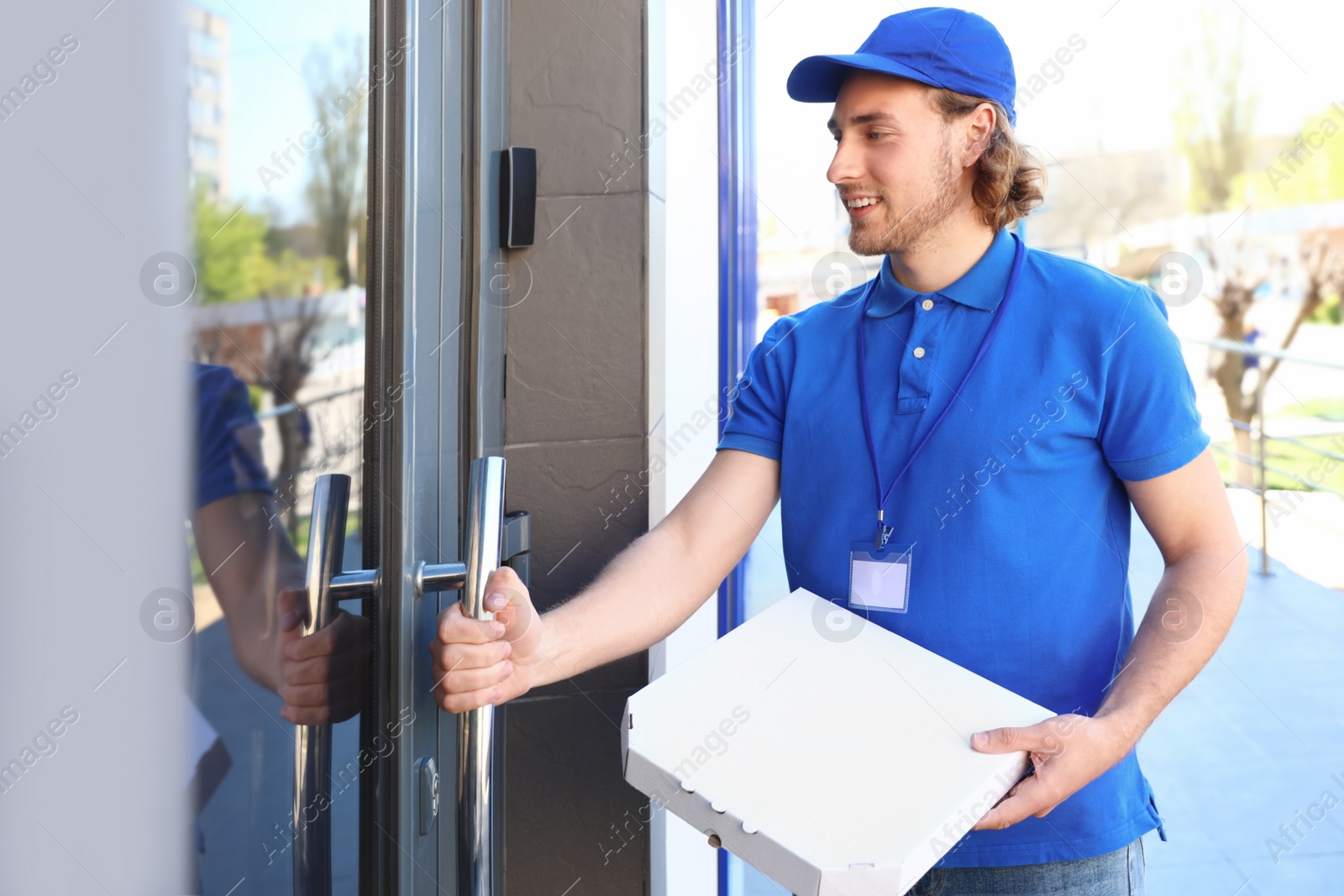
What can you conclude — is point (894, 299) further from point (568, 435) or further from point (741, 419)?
point (568, 435)

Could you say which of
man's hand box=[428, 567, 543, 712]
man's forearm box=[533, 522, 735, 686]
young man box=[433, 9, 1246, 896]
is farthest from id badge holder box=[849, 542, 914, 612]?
man's hand box=[428, 567, 543, 712]

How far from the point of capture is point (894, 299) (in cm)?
130

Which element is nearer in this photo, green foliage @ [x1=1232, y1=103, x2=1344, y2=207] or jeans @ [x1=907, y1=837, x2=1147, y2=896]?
jeans @ [x1=907, y1=837, x2=1147, y2=896]

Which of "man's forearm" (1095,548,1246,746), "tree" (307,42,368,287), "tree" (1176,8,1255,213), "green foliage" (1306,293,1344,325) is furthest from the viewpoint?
"green foliage" (1306,293,1344,325)

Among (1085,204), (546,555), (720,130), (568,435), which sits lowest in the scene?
(546,555)

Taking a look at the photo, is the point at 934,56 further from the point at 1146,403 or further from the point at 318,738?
the point at 318,738

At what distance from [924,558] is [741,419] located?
0.31 m

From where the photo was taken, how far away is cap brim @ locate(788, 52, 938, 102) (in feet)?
4.16

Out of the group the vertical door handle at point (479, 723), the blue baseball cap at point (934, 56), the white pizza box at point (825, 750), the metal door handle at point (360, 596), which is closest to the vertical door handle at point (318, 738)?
the metal door handle at point (360, 596)

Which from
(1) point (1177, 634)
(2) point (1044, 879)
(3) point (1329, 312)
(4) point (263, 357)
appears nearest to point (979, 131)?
(1) point (1177, 634)

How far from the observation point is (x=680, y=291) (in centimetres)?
171

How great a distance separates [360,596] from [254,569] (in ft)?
0.58

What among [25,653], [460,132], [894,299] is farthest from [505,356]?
[25,653]

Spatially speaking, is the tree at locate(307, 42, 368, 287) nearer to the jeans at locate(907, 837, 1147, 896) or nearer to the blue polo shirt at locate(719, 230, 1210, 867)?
the blue polo shirt at locate(719, 230, 1210, 867)
